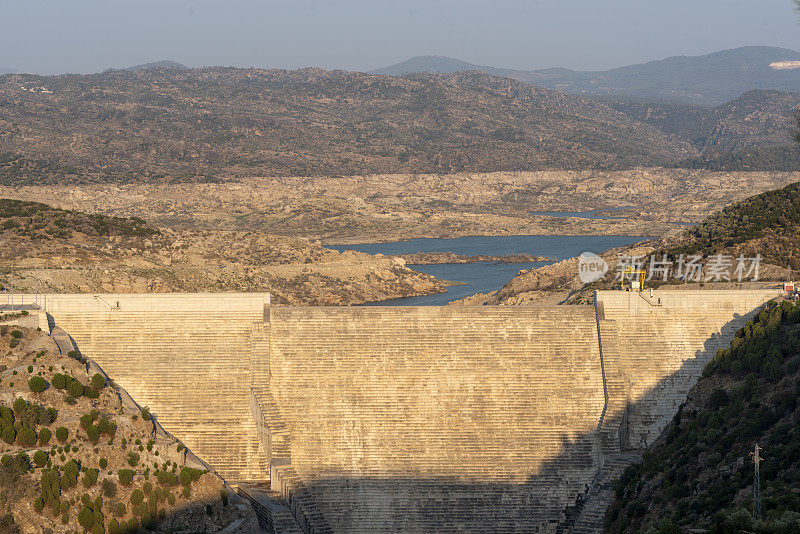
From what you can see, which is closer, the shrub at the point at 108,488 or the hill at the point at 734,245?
the shrub at the point at 108,488

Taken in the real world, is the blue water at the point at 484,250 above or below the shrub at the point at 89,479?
below

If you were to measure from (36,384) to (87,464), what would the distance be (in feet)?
13.7

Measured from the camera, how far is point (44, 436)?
3603cm

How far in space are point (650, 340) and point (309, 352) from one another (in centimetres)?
1648

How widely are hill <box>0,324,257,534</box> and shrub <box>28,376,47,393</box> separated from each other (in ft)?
0.13

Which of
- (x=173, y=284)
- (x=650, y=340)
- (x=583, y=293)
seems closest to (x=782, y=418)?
(x=650, y=340)

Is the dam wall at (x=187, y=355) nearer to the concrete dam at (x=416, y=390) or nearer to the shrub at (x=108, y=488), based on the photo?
the concrete dam at (x=416, y=390)

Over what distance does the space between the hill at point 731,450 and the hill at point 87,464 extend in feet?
51.6

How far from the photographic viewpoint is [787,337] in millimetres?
40344

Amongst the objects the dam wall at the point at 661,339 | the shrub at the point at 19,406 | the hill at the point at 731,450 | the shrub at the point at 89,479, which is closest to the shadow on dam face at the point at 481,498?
the hill at the point at 731,450

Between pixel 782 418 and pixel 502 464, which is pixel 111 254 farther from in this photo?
pixel 782 418

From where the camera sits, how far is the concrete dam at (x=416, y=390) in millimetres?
39531

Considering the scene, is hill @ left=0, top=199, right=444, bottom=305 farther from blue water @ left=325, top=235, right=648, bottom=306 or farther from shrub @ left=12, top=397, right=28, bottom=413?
shrub @ left=12, top=397, right=28, bottom=413

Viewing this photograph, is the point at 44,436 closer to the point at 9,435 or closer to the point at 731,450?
the point at 9,435
